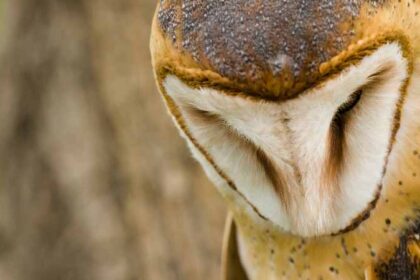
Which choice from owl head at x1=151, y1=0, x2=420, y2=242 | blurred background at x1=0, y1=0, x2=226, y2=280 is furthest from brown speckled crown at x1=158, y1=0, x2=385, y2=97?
blurred background at x1=0, y1=0, x2=226, y2=280

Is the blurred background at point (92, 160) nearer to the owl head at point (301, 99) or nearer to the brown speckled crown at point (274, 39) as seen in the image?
the owl head at point (301, 99)

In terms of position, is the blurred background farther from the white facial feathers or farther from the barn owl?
the white facial feathers

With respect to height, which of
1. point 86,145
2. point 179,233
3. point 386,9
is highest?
point 386,9

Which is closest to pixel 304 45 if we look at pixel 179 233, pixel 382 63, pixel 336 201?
pixel 382 63

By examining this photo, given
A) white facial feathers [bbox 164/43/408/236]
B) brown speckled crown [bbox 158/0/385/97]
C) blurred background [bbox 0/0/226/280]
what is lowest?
blurred background [bbox 0/0/226/280]

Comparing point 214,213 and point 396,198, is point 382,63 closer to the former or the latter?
point 396,198

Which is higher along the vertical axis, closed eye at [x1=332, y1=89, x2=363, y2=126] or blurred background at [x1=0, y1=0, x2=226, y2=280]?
closed eye at [x1=332, y1=89, x2=363, y2=126]

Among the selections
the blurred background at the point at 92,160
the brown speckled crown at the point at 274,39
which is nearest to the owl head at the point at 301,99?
the brown speckled crown at the point at 274,39

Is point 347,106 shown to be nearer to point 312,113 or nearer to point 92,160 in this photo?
point 312,113
